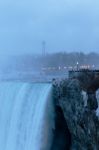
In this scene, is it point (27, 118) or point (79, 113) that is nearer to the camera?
point (79, 113)

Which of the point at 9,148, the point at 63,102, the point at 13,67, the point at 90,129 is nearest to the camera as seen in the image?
the point at 90,129

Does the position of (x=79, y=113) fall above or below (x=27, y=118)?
Answer: above

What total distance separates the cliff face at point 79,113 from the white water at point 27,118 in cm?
126

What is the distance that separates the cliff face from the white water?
4.14 feet

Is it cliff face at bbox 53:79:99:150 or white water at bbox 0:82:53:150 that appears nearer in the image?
cliff face at bbox 53:79:99:150

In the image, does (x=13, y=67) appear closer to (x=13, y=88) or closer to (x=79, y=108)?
(x=13, y=88)

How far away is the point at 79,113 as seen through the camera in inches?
1337

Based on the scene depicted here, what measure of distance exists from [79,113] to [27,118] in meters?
4.84

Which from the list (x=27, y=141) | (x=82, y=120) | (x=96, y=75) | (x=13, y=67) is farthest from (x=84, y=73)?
(x=13, y=67)

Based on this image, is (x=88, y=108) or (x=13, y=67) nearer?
(x=88, y=108)

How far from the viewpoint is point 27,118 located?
3741cm

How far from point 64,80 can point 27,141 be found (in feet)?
16.2

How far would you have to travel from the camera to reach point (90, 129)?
33.3 m

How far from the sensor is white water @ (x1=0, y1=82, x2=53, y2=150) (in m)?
36.8
